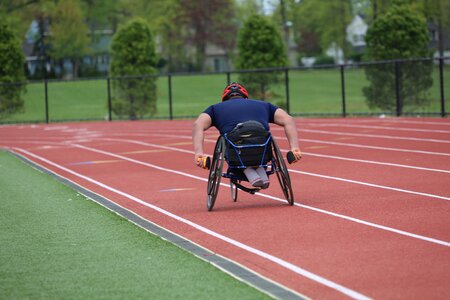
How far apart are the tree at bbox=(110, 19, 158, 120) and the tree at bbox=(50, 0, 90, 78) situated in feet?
105

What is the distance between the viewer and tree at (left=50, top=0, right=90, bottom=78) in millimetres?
80062

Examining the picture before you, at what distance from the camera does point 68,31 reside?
82.6m

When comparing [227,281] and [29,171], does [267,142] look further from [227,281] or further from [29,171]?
[29,171]

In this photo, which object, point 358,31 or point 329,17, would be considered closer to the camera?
point 329,17

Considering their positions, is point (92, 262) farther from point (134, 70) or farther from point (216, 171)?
point (134, 70)

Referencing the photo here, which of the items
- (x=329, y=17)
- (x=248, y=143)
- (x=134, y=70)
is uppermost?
(x=329, y=17)

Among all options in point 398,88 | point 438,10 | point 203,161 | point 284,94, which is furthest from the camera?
point 438,10

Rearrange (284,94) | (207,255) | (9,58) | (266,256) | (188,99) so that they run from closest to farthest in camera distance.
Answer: (266,256), (207,255), (284,94), (9,58), (188,99)

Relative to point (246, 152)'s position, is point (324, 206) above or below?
below

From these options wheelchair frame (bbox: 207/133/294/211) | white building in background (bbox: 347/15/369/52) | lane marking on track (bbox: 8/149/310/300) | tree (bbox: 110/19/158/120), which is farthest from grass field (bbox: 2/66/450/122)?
white building in background (bbox: 347/15/369/52)

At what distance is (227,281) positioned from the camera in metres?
7.96

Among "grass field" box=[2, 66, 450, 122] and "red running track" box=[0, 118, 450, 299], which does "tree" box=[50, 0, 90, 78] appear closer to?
"grass field" box=[2, 66, 450, 122]

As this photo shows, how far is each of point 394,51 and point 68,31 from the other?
4649cm

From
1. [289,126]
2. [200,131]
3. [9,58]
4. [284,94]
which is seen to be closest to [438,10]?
[284,94]
